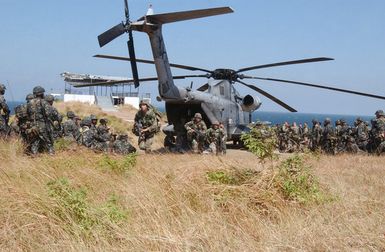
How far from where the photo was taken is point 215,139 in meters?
13.1

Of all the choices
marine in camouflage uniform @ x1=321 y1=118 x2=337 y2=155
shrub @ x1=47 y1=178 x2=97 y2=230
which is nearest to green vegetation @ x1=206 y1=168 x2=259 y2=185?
shrub @ x1=47 y1=178 x2=97 y2=230

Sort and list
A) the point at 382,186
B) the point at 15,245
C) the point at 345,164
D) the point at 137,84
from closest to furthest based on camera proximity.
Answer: the point at 15,245 → the point at 382,186 → the point at 345,164 → the point at 137,84

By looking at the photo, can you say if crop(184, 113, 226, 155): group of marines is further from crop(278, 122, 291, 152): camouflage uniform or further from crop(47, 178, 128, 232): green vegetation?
crop(47, 178, 128, 232): green vegetation

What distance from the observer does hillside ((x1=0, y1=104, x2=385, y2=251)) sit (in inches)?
159

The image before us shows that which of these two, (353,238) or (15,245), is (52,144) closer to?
(15,245)

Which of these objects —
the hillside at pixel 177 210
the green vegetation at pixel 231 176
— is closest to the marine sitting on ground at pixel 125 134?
the green vegetation at pixel 231 176

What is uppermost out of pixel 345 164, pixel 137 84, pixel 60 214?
pixel 137 84

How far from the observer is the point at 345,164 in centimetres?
1055

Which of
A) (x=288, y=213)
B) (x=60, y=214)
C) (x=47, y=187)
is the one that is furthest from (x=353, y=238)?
(x=47, y=187)

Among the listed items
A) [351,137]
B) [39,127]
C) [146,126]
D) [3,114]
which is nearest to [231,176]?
[39,127]

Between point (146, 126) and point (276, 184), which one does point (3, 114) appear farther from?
point (276, 184)

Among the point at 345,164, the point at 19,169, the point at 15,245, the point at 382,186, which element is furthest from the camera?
the point at 345,164

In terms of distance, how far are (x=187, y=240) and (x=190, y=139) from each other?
356 inches

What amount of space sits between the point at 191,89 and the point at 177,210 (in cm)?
845
